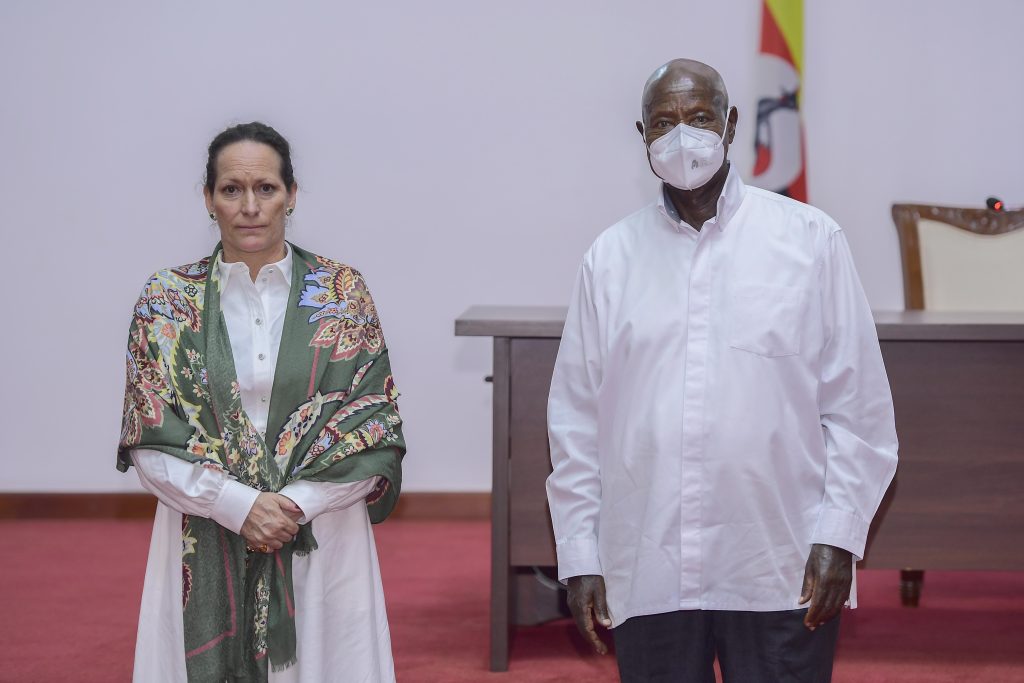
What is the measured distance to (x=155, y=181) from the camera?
490cm

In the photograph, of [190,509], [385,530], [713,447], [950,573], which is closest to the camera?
[713,447]

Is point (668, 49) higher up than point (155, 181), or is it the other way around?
point (668, 49)

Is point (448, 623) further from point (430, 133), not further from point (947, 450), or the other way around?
point (430, 133)

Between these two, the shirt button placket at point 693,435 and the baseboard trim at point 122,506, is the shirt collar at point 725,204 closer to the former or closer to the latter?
the shirt button placket at point 693,435

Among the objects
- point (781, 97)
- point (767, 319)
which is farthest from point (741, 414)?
point (781, 97)

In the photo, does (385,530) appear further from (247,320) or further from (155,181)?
(247,320)

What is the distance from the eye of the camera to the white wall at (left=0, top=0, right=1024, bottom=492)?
485 cm

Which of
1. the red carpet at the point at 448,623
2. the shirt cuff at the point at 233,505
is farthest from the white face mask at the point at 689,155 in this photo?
the red carpet at the point at 448,623

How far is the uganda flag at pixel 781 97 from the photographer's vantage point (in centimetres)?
473

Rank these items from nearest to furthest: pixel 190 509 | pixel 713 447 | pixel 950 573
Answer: pixel 713 447 → pixel 190 509 → pixel 950 573

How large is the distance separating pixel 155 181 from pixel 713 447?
151 inches

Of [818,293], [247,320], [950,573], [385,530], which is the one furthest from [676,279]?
[385,530]

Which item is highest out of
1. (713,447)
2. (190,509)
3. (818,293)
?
(818,293)

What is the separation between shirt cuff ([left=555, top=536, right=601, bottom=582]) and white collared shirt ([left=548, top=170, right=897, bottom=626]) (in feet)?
0.12
